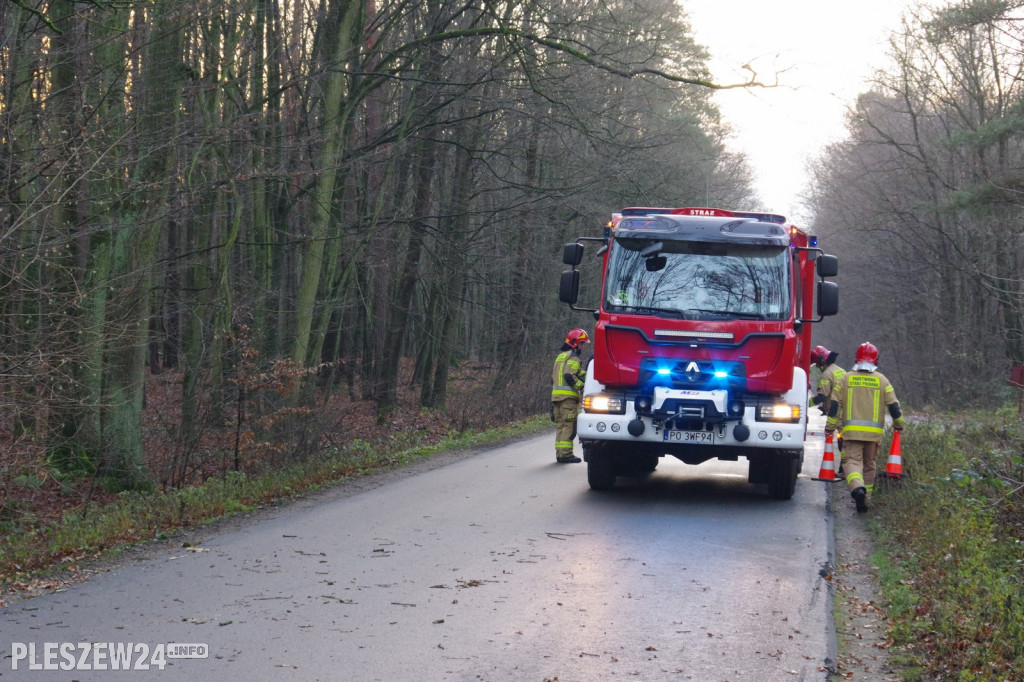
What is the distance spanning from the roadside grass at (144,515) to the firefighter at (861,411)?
6.17 m

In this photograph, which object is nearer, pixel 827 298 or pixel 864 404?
pixel 827 298

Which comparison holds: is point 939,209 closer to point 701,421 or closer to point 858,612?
point 701,421

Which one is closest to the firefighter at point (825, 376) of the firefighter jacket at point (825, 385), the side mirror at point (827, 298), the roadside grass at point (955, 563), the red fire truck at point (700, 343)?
the firefighter jacket at point (825, 385)

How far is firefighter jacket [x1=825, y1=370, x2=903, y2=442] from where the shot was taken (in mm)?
11836

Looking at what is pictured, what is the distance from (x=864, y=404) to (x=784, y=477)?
1.23m

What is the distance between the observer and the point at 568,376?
50.4ft

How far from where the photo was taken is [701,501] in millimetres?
12234

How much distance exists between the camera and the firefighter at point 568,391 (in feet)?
50.0

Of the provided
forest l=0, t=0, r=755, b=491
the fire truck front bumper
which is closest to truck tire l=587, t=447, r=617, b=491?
the fire truck front bumper

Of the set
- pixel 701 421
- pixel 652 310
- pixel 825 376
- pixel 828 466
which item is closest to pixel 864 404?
pixel 828 466

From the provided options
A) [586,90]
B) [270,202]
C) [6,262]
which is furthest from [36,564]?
[586,90]

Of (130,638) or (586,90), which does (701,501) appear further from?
(586,90)

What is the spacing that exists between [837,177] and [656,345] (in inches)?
1319

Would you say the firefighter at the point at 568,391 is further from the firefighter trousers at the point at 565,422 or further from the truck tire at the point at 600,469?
the truck tire at the point at 600,469
